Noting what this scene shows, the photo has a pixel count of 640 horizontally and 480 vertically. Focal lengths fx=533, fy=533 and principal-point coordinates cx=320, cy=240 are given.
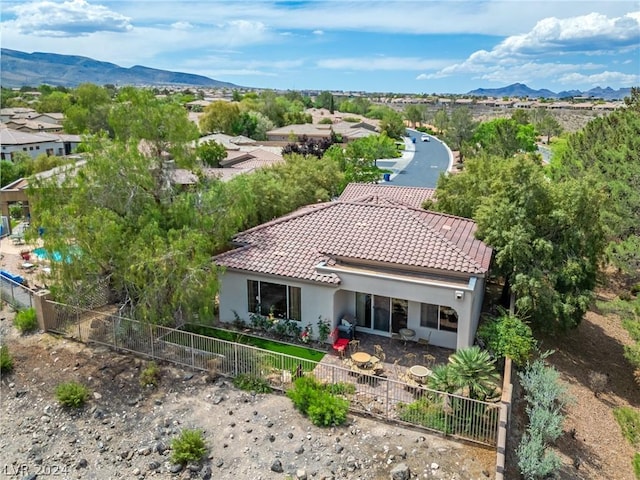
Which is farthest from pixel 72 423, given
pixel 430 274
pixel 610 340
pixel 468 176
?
pixel 610 340

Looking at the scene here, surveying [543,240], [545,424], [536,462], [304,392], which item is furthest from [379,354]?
[543,240]

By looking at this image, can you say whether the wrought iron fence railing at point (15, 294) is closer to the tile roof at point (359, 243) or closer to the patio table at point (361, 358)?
the tile roof at point (359, 243)

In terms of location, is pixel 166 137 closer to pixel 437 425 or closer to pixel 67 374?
pixel 67 374

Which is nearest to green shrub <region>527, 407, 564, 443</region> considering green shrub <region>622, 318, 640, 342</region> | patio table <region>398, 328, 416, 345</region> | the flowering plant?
patio table <region>398, 328, 416, 345</region>

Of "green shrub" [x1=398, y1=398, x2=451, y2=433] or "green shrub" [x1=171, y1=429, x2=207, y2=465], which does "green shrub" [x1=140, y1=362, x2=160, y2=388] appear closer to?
"green shrub" [x1=171, y1=429, x2=207, y2=465]

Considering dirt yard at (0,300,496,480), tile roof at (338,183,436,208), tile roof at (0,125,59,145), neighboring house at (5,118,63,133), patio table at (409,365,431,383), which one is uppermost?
neighboring house at (5,118,63,133)

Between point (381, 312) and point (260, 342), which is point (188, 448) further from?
point (381, 312)

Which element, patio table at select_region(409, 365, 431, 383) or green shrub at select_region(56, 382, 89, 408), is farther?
patio table at select_region(409, 365, 431, 383)

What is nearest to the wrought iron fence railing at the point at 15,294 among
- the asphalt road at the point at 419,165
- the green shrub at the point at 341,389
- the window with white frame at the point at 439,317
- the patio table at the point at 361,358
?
→ the green shrub at the point at 341,389
